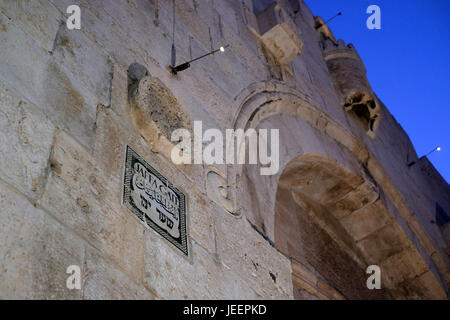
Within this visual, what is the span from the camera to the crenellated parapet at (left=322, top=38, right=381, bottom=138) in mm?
6633

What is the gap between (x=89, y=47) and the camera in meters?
2.67

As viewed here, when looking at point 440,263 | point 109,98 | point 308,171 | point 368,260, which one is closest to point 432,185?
point 440,263

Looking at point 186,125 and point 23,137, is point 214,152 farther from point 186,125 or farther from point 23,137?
point 23,137

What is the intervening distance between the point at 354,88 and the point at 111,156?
4.78m

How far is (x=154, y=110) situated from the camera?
2760mm

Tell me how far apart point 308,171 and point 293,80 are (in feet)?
2.79

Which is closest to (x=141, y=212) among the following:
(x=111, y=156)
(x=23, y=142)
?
(x=111, y=156)

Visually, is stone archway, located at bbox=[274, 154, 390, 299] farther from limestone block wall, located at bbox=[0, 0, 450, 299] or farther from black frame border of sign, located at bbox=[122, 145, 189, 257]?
black frame border of sign, located at bbox=[122, 145, 189, 257]

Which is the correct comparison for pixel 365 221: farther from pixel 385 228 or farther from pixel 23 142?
pixel 23 142

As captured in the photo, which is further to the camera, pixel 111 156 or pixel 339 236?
pixel 339 236

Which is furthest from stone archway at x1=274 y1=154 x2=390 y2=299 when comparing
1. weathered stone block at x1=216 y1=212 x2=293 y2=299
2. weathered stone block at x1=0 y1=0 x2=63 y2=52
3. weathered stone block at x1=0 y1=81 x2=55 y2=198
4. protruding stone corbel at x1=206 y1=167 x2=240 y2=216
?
weathered stone block at x1=0 y1=81 x2=55 y2=198

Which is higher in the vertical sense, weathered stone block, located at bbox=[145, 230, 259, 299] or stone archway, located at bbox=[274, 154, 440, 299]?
stone archway, located at bbox=[274, 154, 440, 299]

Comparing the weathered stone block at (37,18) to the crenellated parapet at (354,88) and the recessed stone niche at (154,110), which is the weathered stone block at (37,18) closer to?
the recessed stone niche at (154,110)

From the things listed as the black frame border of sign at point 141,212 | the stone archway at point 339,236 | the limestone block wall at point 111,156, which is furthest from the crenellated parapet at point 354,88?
the black frame border of sign at point 141,212
